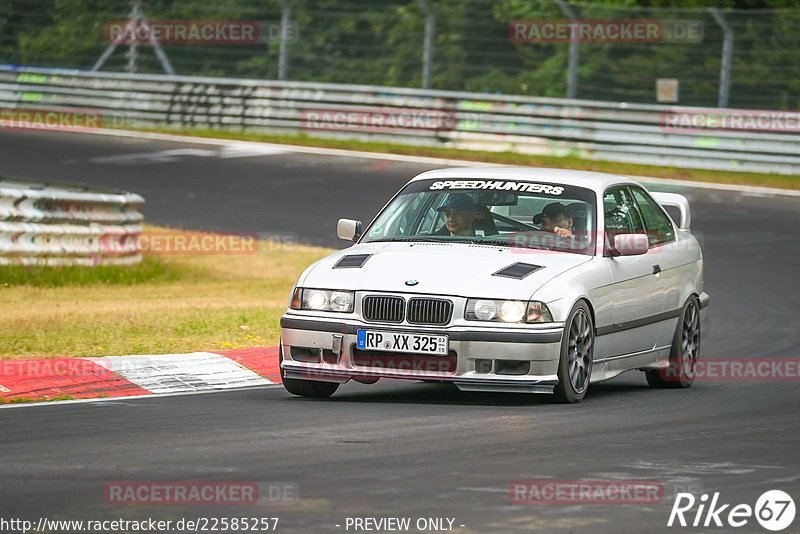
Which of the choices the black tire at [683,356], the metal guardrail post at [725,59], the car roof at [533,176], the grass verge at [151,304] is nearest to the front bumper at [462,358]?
the car roof at [533,176]

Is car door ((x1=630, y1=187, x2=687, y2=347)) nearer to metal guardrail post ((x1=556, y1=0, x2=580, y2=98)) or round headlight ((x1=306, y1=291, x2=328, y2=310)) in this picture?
round headlight ((x1=306, y1=291, x2=328, y2=310))

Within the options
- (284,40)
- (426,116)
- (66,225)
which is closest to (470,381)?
(66,225)

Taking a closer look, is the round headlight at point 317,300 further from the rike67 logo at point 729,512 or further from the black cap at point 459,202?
the rike67 logo at point 729,512

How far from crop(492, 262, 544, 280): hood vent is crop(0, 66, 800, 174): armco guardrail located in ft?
52.7

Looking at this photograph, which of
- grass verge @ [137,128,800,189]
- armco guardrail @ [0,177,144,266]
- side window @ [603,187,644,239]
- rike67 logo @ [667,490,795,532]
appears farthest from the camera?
grass verge @ [137,128,800,189]

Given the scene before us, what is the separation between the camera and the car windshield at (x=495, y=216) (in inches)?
389

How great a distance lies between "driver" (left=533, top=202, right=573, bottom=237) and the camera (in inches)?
392

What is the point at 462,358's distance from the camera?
8.78 meters

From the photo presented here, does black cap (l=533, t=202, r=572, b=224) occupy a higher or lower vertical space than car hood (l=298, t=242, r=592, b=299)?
higher

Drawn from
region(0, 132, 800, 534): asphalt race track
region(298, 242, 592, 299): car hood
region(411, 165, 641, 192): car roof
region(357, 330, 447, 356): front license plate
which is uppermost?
region(411, 165, 641, 192): car roof

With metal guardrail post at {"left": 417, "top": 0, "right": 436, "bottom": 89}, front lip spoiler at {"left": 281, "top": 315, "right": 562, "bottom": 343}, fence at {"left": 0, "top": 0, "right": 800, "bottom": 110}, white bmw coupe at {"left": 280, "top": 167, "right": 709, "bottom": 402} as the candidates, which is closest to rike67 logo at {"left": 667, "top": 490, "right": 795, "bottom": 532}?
front lip spoiler at {"left": 281, "top": 315, "right": 562, "bottom": 343}

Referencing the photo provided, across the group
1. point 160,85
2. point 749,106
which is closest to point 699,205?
point 749,106

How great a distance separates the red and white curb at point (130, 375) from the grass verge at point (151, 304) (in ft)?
1.53

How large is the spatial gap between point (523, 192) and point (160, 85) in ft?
68.9
